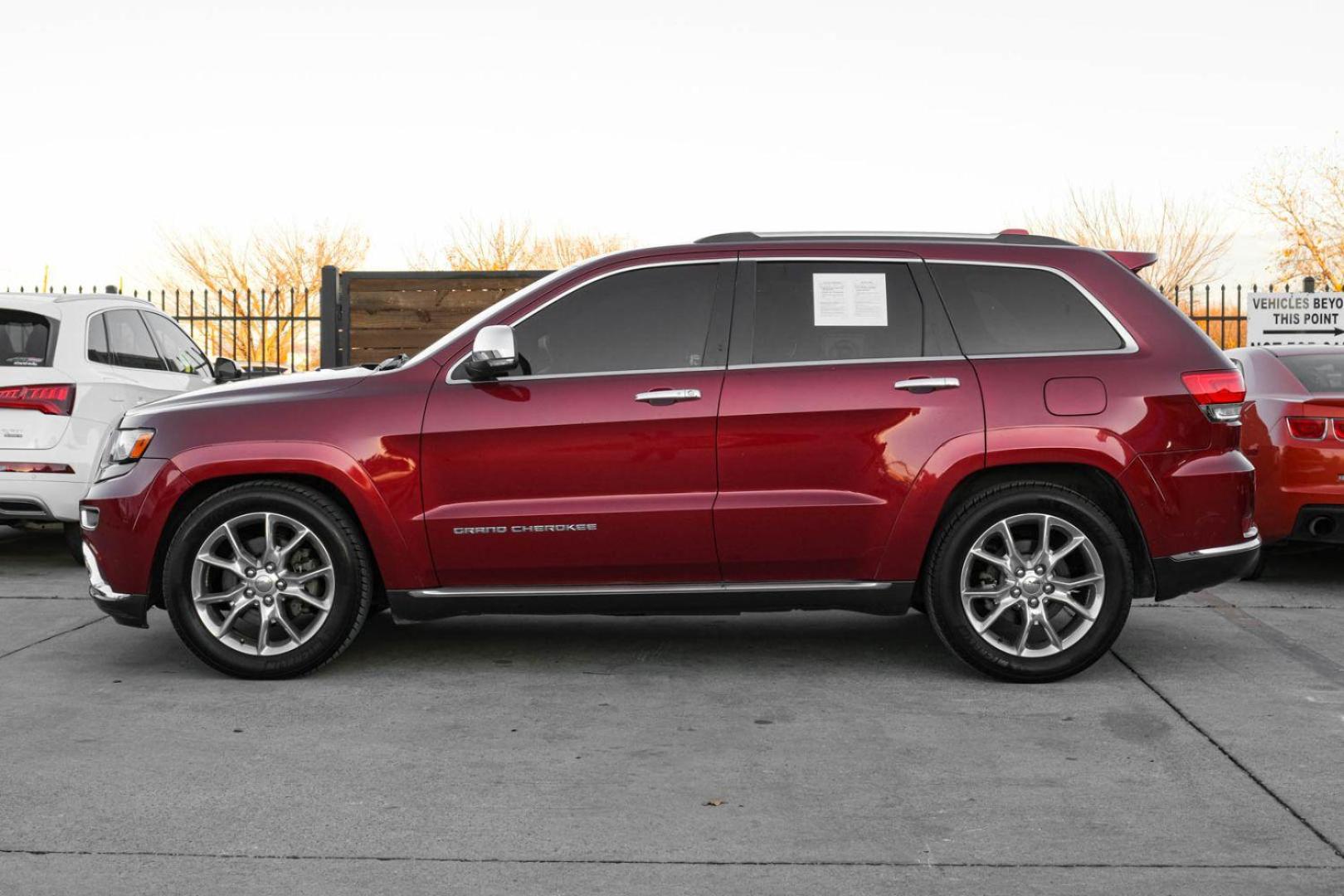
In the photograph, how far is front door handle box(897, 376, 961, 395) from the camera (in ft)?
20.3

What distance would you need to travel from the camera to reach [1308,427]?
8539 millimetres

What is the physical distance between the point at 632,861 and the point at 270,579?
2760 mm

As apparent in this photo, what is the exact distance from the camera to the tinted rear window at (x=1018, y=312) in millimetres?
6309

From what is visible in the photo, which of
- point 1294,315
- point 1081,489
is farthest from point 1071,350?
point 1294,315

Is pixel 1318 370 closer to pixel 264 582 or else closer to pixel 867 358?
pixel 867 358

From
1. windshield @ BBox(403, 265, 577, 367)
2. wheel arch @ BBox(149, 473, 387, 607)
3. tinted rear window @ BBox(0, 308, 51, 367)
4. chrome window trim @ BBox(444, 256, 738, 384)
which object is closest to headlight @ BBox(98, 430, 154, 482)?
wheel arch @ BBox(149, 473, 387, 607)

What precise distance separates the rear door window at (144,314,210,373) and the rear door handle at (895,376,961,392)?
255 inches

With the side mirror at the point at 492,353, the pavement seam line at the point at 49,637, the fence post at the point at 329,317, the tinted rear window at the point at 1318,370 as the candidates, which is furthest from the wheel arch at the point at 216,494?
the fence post at the point at 329,317

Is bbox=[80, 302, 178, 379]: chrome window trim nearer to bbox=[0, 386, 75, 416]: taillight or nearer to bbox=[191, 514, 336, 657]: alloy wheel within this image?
bbox=[0, 386, 75, 416]: taillight

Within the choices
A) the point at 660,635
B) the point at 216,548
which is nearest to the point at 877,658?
the point at 660,635

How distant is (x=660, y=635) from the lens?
24.2 ft

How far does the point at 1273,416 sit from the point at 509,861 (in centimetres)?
613

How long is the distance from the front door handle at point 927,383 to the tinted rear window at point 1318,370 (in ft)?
11.6

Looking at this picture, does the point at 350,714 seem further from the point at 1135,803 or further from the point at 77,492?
the point at 77,492
